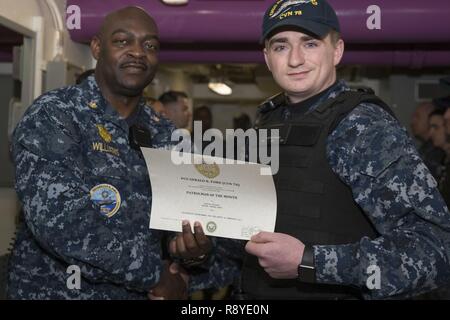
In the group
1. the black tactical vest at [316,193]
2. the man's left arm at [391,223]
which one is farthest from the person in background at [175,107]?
the man's left arm at [391,223]

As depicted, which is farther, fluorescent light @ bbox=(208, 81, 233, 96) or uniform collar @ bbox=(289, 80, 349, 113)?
fluorescent light @ bbox=(208, 81, 233, 96)

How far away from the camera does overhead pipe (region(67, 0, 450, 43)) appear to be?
3.01 meters

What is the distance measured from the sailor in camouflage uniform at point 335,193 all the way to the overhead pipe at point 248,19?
5.17 feet

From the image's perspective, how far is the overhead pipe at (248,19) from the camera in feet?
9.88

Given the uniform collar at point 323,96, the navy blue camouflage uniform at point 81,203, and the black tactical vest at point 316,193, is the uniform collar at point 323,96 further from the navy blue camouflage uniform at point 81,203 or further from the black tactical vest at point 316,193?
the navy blue camouflage uniform at point 81,203

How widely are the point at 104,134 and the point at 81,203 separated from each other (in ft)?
1.16

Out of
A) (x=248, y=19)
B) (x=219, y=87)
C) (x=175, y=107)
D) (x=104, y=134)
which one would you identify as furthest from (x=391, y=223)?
(x=219, y=87)

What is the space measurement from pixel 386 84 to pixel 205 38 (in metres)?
3.93

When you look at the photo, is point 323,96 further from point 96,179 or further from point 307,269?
point 96,179

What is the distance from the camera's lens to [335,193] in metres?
1.42

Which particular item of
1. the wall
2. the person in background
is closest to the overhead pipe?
the wall

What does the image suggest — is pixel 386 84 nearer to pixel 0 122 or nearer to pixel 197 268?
pixel 0 122

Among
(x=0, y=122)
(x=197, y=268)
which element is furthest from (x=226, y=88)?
(x=197, y=268)

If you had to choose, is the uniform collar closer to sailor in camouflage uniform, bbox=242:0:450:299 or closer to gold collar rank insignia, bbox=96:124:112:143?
sailor in camouflage uniform, bbox=242:0:450:299
